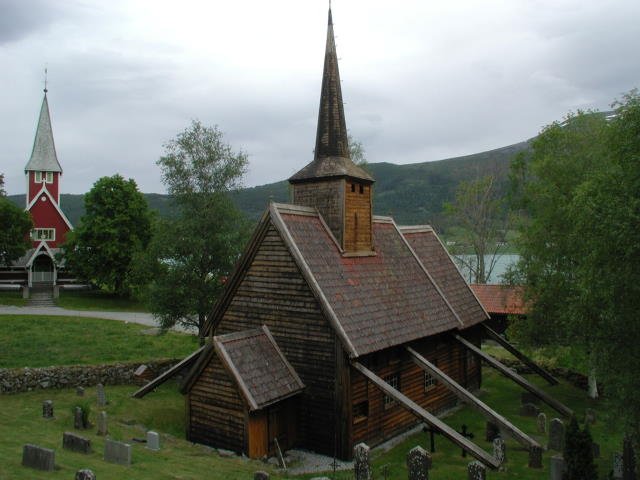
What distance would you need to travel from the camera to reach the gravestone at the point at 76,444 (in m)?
14.3

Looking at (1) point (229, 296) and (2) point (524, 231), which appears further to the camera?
(2) point (524, 231)

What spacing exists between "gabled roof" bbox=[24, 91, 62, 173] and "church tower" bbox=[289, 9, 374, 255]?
47129 millimetres

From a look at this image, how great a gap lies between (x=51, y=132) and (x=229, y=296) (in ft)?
168

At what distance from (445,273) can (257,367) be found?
12.7 meters

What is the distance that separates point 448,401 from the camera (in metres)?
22.9

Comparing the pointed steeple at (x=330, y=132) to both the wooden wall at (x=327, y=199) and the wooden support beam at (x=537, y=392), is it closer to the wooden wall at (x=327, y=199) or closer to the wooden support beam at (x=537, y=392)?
the wooden wall at (x=327, y=199)

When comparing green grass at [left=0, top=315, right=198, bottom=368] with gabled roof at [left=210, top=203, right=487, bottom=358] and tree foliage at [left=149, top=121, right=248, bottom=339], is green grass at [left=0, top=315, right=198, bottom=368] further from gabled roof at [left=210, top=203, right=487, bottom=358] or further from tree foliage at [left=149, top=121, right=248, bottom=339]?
gabled roof at [left=210, top=203, right=487, bottom=358]

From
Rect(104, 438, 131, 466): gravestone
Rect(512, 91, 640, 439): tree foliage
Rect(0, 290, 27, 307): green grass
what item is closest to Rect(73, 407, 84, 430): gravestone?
Rect(104, 438, 131, 466): gravestone

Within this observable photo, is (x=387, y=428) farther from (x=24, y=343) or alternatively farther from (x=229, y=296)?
(x=24, y=343)

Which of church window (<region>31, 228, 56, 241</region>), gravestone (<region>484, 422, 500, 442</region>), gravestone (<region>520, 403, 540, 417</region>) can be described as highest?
church window (<region>31, 228, 56, 241</region>)

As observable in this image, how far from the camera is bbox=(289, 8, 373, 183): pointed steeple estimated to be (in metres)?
20.2

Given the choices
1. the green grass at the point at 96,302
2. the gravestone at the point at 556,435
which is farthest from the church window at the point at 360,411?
the green grass at the point at 96,302

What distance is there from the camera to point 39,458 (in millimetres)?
12109

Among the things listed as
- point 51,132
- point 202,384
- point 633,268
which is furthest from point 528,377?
point 51,132
